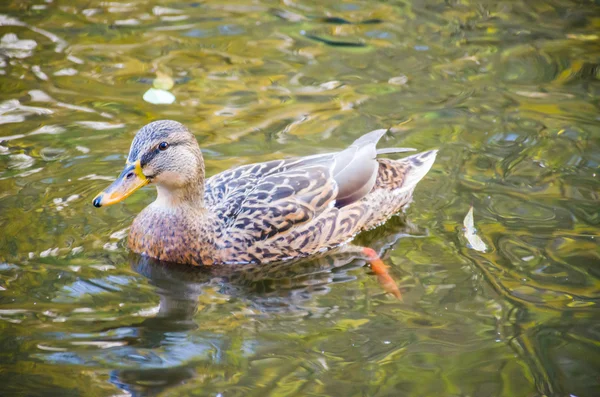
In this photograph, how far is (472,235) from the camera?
684 cm

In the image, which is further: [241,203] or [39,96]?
[39,96]

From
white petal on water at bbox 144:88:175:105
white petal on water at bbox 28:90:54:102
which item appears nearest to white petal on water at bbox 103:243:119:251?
white petal on water at bbox 144:88:175:105

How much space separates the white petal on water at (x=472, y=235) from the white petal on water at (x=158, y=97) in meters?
3.77

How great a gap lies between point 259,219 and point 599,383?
2936mm

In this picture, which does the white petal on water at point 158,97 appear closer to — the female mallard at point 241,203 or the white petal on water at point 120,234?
the female mallard at point 241,203

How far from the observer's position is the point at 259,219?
22.0ft

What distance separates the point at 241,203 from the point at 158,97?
2.76 m

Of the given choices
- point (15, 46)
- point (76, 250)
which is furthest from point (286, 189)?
point (15, 46)

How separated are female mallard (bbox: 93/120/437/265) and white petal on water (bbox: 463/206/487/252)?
0.85 m

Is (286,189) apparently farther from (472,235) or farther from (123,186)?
(472,235)

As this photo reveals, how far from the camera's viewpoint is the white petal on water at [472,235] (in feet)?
22.0

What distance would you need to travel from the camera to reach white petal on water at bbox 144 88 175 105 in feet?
29.5

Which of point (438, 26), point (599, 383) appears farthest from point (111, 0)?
point (599, 383)

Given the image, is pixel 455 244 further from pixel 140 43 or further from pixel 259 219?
pixel 140 43
